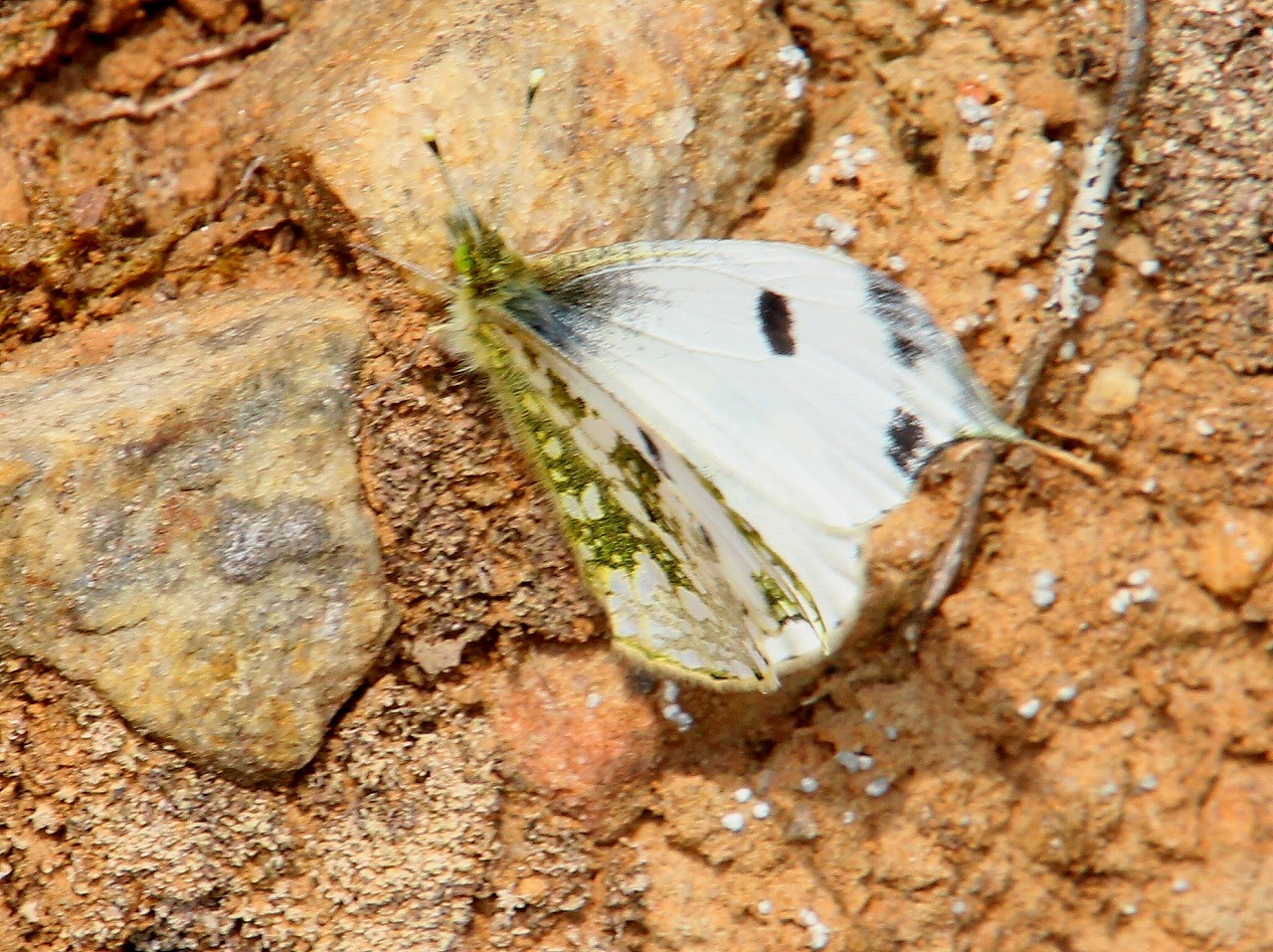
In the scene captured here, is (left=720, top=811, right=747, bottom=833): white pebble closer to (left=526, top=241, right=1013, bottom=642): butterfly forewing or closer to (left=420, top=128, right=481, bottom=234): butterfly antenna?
(left=526, top=241, right=1013, bottom=642): butterfly forewing

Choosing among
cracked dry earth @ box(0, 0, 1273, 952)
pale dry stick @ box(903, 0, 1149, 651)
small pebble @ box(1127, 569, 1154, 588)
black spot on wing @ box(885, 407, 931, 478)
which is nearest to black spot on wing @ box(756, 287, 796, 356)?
black spot on wing @ box(885, 407, 931, 478)

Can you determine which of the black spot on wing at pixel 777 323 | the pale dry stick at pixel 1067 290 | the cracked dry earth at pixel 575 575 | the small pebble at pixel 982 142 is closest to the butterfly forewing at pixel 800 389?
the black spot on wing at pixel 777 323

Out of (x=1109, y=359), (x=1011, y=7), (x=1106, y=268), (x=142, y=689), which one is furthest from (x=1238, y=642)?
(x=142, y=689)

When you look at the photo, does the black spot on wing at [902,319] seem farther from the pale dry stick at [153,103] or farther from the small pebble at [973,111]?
the pale dry stick at [153,103]

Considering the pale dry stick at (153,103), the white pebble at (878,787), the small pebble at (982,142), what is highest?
the pale dry stick at (153,103)

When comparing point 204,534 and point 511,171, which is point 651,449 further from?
point 204,534

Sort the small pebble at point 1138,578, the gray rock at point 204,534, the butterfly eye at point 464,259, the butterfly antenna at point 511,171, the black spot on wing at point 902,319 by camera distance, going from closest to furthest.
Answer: the gray rock at point 204,534, the black spot on wing at point 902,319, the butterfly eye at point 464,259, the butterfly antenna at point 511,171, the small pebble at point 1138,578

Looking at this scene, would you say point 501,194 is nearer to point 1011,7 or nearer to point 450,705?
point 450,705
